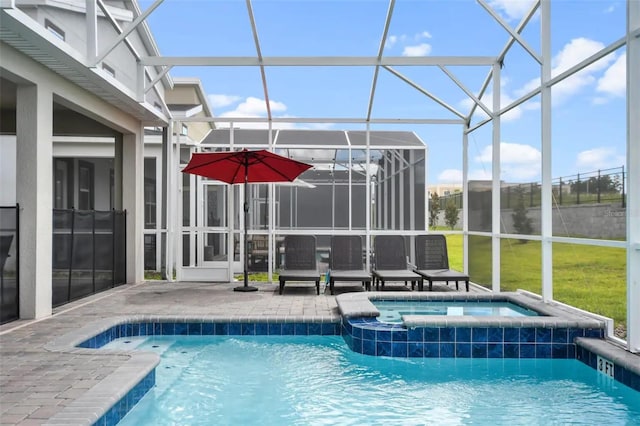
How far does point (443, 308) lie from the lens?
7.27 metres

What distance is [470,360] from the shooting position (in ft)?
17.9

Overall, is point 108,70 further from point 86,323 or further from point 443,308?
point 443,308

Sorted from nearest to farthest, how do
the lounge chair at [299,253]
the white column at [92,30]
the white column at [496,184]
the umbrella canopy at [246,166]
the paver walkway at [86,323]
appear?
the paver walkway at [86,323] → the white column at [92,30] → the umbrella canopy at [246,166] → the white column at [496,184] → the lounge chair at [299,253]

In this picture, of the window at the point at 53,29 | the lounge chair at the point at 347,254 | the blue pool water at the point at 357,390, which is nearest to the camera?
the blue pool water at the point at 357,390

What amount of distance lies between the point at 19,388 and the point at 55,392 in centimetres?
33

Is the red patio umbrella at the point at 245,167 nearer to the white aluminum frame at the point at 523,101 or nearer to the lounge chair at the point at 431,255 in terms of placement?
the white aluminum frame at the point at 523,101

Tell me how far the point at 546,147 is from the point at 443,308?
266 centimetres

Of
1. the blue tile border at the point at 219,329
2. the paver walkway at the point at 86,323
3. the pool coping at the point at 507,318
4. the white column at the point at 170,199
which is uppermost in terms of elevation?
the white column at the point at 170,199

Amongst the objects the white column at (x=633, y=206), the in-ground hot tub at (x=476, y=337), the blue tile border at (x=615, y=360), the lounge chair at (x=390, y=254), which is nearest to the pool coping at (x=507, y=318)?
the in-ground hot tub at (x=476, y=337)

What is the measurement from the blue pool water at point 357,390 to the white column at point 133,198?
3916mm

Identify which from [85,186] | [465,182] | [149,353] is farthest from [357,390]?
[85,186]

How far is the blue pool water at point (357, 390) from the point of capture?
387 cm

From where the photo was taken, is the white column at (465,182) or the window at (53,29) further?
the white column at (465,182)

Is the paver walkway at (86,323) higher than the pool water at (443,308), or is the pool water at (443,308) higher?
the paver walkway at (86,323)
